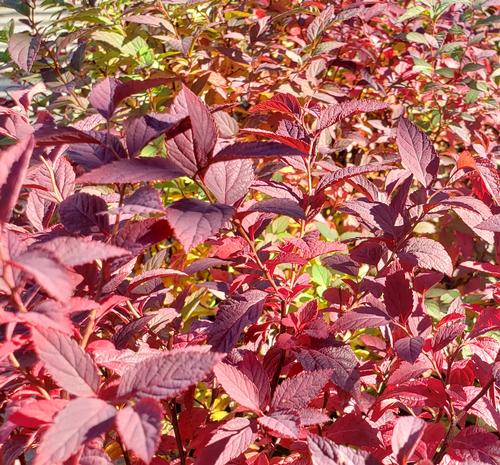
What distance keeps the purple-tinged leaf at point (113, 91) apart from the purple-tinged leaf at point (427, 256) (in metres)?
0.52

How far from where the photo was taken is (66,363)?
2.44ft

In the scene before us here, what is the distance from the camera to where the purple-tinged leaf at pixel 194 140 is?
2.60 ft

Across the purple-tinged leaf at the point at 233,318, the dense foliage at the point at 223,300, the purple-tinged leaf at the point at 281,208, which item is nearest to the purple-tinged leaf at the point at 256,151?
the dense foliage at the point at 223,300

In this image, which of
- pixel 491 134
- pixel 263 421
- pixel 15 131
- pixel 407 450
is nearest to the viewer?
pixel 407 450

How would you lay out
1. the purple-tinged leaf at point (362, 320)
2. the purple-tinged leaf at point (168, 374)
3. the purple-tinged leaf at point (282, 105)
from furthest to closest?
the purple-tinged leaf at point (282, 105) → the purple-tinged leaf at point (362, 320) → the purple-tinged leaf at point (168, 374)

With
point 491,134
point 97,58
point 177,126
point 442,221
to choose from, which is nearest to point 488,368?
point 177,126

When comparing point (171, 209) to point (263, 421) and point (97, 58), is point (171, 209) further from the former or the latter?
point (97, 58)

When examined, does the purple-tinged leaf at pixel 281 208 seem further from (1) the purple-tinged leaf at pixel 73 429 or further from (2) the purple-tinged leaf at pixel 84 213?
(1) the purple-tinged leaf at pixel 73 429

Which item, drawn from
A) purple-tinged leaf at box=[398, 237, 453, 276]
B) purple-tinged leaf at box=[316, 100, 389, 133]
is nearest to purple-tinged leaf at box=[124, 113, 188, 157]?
A: purple-tinged leaf at box=[316, 100, 389, 133]

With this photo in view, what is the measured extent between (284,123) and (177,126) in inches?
13.8

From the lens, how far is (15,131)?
103cm

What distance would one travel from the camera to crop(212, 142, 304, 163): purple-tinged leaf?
0.78m

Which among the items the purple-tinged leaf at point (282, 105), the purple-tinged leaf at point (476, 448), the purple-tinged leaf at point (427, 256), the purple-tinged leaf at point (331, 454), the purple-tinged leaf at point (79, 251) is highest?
the purple-tinged leaf at point (79, 251)

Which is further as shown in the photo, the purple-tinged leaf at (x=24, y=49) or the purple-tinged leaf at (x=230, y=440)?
the purple-tinged leaf at (x=24, y=49)
